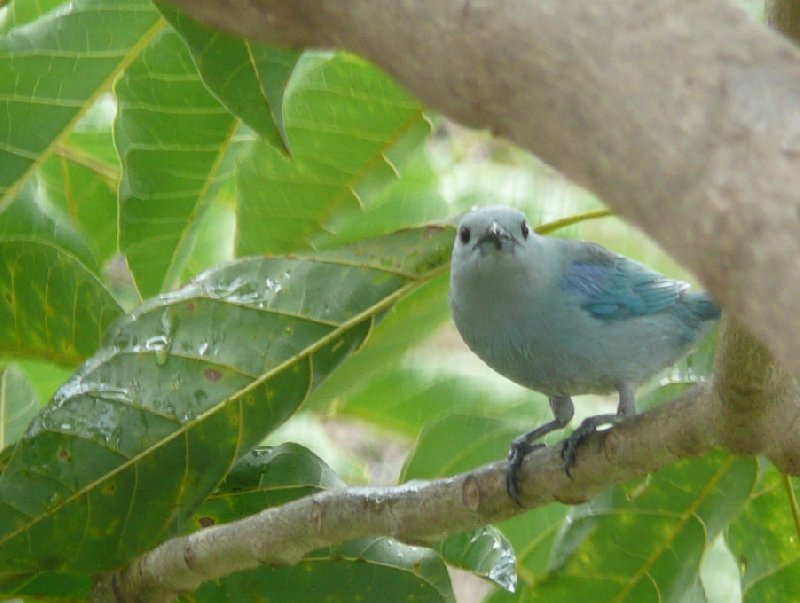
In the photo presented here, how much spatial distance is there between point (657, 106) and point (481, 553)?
5.48 feet

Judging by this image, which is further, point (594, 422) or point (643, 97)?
point (594, 422)

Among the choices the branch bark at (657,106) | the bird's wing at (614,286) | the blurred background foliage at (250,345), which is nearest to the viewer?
the branch bark at (657,106)

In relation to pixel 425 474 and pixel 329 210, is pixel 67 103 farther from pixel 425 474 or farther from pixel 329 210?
pixel 425 474

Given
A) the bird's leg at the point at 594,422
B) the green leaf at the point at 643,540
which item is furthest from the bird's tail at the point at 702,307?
the green leaf at the point at 643,540

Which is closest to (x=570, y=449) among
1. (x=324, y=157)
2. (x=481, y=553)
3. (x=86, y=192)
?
(x=481, y=553)

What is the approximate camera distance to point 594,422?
2.32m

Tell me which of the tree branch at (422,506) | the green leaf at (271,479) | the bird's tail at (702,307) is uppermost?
the tree branch at (422,506)

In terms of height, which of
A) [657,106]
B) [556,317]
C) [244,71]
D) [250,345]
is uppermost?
[657,106]

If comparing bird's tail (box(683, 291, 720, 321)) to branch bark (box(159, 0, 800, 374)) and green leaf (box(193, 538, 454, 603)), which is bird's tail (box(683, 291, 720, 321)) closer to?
green leaf (box(193, 538, 454, 603))

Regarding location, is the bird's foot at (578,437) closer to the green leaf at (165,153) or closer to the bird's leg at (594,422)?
the bird's leg at (594,422)

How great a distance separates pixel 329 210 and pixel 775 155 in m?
2.21

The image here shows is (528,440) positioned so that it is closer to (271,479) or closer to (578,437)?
(578,437)

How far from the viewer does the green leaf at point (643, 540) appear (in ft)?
Answer: 7.52

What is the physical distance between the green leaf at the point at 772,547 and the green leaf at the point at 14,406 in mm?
1720
